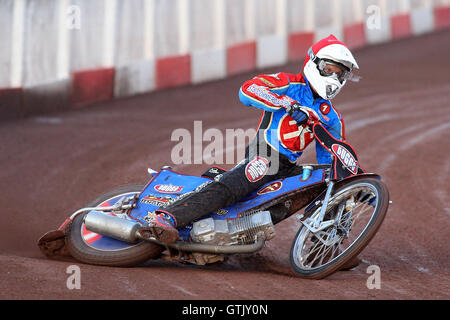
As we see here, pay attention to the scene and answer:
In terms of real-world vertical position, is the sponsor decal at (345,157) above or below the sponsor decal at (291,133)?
below

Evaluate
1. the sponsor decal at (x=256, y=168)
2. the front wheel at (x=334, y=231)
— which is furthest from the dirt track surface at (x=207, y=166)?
the sponsor decal at (x=256, y=168)

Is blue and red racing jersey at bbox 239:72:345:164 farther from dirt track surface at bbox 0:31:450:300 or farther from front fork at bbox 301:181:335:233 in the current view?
dirt track surface at bbox 0:31:450:300

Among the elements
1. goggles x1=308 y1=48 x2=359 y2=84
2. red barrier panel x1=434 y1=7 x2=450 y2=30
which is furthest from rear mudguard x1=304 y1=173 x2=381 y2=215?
red barrier panel x1=434 y1=7 x2=450 y2=30

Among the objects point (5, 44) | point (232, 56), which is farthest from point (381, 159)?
point (232, 56)

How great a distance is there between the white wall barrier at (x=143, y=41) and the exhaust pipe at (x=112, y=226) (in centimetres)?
505

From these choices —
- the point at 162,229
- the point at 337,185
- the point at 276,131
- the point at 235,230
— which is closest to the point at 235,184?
the point at 235,230

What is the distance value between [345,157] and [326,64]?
2.36ft

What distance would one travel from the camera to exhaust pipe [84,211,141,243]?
5.50 m

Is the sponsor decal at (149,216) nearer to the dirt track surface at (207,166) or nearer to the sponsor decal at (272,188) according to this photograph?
the dirt track surface at (207,166)

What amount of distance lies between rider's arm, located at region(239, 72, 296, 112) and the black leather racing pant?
1.19ft

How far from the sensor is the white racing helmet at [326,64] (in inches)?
211

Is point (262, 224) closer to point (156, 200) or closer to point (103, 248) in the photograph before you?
point (156, 200)

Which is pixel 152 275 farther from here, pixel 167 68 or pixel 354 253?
pixel 167 68

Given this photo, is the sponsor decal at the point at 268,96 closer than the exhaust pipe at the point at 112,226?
Yes
